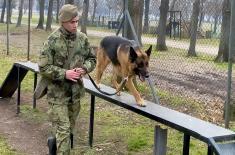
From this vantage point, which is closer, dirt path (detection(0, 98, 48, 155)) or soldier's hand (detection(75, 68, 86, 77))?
soldier's hand (detection(75, 68, 86, 77))

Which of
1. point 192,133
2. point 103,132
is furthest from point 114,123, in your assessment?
point 192,133

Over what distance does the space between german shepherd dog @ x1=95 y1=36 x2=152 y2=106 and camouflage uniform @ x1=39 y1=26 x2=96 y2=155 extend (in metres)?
0.42

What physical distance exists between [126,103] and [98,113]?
2932mm

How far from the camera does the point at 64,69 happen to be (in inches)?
212

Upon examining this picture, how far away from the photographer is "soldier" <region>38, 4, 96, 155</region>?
208 inches

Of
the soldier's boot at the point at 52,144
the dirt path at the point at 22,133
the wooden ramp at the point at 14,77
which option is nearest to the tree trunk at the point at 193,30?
the wooden ramp at the point at 14,77

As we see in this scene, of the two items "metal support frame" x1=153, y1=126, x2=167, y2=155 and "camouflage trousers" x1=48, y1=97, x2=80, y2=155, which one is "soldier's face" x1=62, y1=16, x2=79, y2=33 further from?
"metal support frame" x1=153, y1=126, x2=167, y2=155

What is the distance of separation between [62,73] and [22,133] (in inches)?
99.5

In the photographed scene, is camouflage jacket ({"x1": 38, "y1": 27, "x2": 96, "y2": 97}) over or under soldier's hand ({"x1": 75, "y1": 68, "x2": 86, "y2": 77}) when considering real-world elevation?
over

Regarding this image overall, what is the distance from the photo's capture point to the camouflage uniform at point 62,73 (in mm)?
5301

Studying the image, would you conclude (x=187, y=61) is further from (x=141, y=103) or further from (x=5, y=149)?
(x=5, y=149)

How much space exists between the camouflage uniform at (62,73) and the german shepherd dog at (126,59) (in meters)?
0.42

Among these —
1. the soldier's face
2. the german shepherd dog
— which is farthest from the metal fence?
the soldier's face

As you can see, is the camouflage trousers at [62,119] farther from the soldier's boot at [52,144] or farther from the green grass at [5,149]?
the green grass at [5,149]
